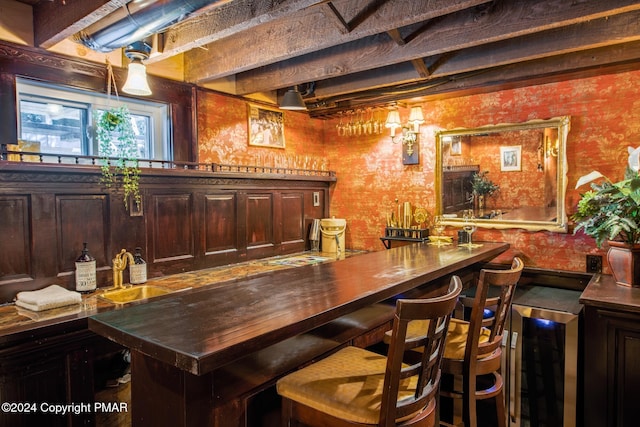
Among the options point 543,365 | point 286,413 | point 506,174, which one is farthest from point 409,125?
point 286,413

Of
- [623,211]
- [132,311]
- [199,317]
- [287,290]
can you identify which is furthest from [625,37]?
[132,311]

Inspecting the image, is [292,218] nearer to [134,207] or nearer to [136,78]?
[134,207]

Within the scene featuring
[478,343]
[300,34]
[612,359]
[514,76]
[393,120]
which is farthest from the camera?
[393,120]

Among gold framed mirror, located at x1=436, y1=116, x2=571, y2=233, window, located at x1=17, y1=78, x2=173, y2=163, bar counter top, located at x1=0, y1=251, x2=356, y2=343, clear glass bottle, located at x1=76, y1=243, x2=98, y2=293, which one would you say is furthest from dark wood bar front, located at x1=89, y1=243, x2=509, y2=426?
gold framed mirror, located at x1=436, y1=116, x2=571, y2=233

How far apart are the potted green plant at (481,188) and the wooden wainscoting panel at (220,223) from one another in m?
2.24

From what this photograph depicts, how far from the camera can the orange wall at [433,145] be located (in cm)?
315

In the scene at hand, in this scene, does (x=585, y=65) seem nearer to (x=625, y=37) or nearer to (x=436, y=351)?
(x=625, y=37)

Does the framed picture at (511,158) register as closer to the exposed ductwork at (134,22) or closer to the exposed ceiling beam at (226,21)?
the exposed ceiling beam at (226,21)

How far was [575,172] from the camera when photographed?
130 inches

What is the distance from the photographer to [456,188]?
392 cm

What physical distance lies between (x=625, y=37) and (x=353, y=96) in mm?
2259

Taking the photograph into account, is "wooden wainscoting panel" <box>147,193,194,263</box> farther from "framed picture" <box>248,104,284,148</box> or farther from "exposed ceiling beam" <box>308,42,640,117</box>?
"exposed ceiling beam" <box>308,42,640,117</box>

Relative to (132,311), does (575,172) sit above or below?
above

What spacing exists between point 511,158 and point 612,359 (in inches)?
71.1
